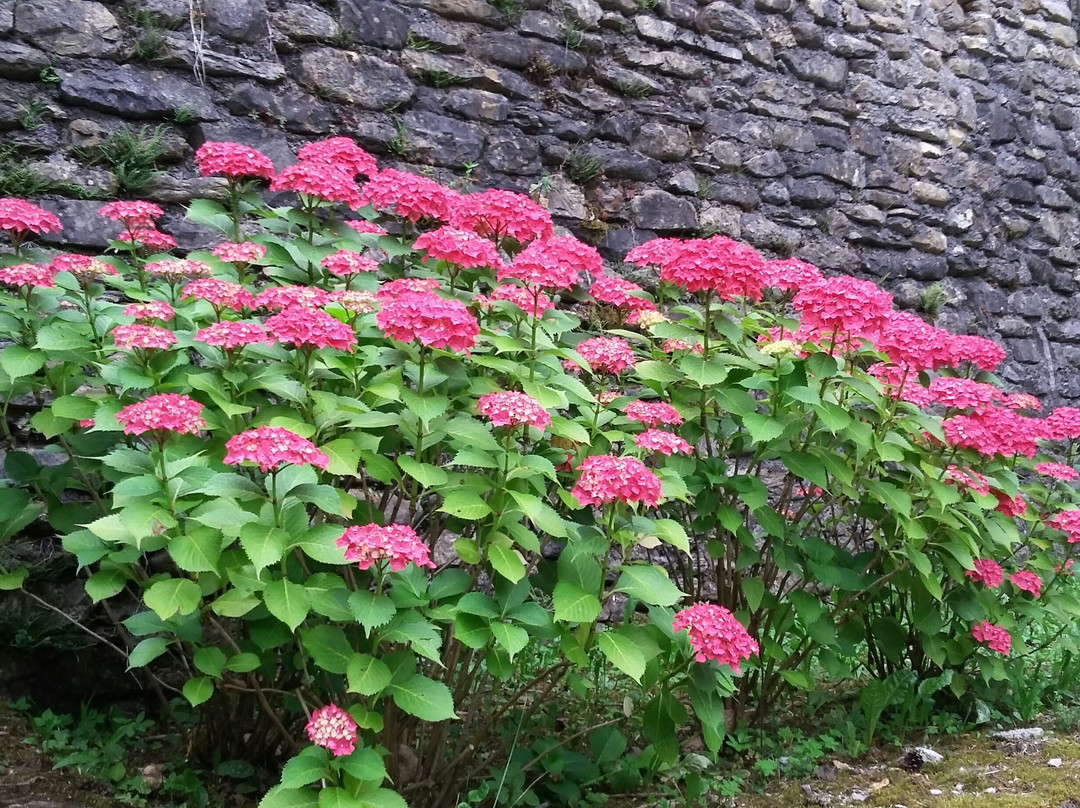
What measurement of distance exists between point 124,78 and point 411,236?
1.29 metres

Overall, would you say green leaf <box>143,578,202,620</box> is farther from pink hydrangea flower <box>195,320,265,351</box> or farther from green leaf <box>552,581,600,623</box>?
green leaf <box>552,581,600,623</box>

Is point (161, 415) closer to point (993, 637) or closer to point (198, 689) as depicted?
point (198, 689)

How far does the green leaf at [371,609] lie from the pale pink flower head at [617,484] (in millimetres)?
458

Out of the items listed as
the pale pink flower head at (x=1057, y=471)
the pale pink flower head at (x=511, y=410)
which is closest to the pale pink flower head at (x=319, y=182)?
the pale pink flower head at (x=511, y=410)

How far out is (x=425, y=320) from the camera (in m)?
1.79

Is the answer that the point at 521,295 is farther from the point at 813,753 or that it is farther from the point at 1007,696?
the point at 1007,696

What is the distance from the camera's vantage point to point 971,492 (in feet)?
8.60

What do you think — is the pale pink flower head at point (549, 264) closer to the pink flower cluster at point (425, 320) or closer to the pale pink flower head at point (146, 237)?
the pink flower cluster at point (425, 320)

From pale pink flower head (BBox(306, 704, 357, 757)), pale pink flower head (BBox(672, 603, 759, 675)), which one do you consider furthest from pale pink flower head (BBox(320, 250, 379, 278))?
pale pink flower head (BBox(672, 603, 759, 675))

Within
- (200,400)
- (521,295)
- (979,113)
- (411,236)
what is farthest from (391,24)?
(979,113)

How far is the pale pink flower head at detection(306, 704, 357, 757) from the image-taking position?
158 cm

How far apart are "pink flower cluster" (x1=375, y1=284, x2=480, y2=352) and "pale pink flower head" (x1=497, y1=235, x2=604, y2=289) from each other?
293 millimetres

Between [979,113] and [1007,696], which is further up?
[979,113]

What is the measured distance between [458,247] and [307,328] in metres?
0.50
